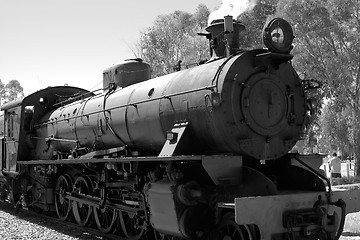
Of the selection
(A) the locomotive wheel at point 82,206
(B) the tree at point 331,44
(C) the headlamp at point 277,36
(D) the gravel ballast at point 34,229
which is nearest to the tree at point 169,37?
(B) the tree at point 331,44

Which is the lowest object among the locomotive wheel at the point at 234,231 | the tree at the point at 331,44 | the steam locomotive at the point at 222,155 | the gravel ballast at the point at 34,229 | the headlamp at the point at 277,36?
the gravel ballast at the point at 34,229

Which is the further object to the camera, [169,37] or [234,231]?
[169,37]

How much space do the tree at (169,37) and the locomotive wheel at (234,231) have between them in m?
24.1

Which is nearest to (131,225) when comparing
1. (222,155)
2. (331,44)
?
(222,155)

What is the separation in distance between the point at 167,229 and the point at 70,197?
4.60 meters

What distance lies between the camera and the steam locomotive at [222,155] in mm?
6199

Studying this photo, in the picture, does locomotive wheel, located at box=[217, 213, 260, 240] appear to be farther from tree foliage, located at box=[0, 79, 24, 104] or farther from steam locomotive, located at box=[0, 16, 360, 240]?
tree foliage, located at box=[0, 79, 24, 104]

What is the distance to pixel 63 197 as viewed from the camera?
11297 millimetres

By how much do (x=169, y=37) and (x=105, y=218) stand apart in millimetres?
24683

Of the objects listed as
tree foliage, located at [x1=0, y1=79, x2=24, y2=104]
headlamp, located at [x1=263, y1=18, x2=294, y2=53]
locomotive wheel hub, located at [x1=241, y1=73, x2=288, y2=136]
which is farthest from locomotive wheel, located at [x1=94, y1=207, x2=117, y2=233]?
tree foliage, located at [x1=0, y1=79, x2=24, y2=104]

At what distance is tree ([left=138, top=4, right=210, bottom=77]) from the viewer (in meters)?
31.5

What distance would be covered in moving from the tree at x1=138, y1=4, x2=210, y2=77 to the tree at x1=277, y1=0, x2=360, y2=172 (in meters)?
10.7

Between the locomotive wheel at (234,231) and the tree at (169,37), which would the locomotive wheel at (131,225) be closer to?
the locomotive wheel at (234,231)

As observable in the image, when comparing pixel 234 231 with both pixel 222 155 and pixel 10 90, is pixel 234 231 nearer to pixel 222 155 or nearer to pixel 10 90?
pixel 222 155
